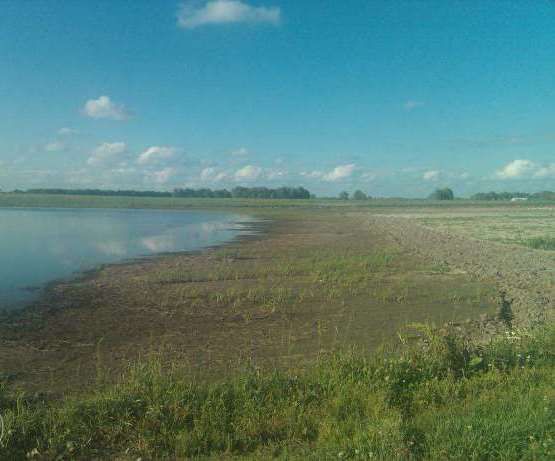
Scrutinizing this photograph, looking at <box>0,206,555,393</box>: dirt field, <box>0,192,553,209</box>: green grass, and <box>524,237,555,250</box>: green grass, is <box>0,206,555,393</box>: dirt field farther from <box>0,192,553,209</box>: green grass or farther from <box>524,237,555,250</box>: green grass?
<box>0,192,553,209</box>: green grass

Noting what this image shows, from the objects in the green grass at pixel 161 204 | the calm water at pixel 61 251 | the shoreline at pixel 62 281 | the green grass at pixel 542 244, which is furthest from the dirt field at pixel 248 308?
the green grass at pixel 161 204

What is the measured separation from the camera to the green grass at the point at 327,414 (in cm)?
437

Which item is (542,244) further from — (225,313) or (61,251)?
(61,251)

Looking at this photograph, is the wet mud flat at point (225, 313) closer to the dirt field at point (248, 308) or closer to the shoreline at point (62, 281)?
the dirt field at point (248, 308)

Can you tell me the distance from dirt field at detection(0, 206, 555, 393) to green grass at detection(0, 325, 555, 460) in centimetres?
153

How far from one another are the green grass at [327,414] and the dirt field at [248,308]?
153 cm

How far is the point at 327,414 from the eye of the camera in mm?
5172

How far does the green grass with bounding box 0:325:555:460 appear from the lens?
4367mm

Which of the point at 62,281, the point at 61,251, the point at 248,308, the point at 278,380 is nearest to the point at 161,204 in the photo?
the point at 61,251

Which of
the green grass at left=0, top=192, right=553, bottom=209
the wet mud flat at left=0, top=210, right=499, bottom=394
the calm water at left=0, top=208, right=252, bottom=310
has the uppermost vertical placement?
the green grass at left=0, top=192, right=553, bottom=209

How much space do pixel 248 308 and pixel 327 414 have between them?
6995 millimetres

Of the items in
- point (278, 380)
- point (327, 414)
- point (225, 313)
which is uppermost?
point (278, 380)

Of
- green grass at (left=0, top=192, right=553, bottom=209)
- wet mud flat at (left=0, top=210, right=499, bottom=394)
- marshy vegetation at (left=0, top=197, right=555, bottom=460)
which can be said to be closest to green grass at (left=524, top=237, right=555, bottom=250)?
wet mud flat at (left=0, top=210, right=499, bottom=394)

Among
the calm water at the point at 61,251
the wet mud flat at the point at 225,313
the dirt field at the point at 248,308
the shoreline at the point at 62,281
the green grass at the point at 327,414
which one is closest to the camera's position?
the green grass at the point at 327,414
